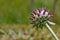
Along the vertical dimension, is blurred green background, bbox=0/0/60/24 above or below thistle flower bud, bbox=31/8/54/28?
above

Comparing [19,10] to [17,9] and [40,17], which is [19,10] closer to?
[17,9]

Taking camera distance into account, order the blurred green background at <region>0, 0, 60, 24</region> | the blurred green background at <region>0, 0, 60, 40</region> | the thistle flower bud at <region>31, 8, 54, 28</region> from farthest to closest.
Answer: the blurred green background at <region>0, 0, 60, 24</region> → the blurred green background at <region>0, 0, 60, 40</region> → the thistle flower bud at <region>31, 8, 54, 28</region>

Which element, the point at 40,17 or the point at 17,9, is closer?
the point at 40,17

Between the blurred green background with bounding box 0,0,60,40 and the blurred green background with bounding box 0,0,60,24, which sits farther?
the blurred green background with bounding box 0,0,60,24

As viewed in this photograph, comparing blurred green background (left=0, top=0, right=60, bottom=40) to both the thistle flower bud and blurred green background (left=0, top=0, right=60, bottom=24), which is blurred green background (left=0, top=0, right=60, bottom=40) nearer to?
blurred green background (left=0, top=0, right=60, bottom=24)

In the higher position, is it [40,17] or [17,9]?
[17,9]

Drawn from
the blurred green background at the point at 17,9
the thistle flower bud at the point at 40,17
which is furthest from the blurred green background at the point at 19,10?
the thistle flower bud at the point at 40,17

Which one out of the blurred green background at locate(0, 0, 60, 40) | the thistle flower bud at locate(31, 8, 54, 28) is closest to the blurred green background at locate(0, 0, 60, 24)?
the blurred green background at locate(0, 0, 60, 40)

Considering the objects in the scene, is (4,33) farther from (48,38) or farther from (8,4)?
(8,4)

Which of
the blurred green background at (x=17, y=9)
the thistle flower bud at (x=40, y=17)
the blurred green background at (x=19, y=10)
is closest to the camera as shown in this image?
the thistle flower bud at (x=40, y=17)

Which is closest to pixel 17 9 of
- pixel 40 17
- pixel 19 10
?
pixel 19 10

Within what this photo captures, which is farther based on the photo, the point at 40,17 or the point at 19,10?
the point at 19,10

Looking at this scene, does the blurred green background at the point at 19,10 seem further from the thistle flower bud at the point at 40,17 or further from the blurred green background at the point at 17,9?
the thistle flower bud at the point at 40,17
